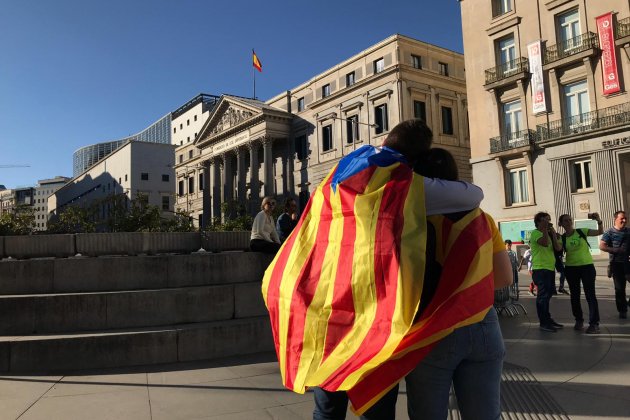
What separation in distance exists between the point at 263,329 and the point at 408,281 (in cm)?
516

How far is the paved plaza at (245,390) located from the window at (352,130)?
4134 cm

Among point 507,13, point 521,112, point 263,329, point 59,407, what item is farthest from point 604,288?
point 507,13

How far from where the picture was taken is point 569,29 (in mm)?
29156

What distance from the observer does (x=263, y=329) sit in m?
6.80

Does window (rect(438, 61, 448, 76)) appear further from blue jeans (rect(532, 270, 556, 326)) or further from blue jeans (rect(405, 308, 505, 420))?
blue jeans (rect(405, 308, 505, 420))

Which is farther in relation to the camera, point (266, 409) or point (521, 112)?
point (521, 112)

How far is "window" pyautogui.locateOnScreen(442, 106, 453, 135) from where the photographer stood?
149 ft

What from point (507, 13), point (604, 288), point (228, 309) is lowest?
point (604, 288)

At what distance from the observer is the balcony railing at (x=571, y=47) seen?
90.0 feet

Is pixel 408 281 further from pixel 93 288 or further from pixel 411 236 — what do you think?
pixel 93 288

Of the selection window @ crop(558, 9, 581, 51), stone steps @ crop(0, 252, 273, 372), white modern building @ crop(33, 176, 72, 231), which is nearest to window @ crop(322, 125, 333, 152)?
window @ crop(558, 9, 581, 51)

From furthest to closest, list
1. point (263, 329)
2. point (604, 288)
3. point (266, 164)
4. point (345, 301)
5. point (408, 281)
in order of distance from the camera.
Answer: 1. point (266, 164)
2. point (604, 288)
3. point (263, 329)
4. point (345, 301)
5. point (408, 281)

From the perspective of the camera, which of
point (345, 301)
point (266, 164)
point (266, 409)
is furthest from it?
point (266, 164)

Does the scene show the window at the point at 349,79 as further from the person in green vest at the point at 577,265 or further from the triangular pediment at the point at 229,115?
the person in green vest at the point at 577,265
